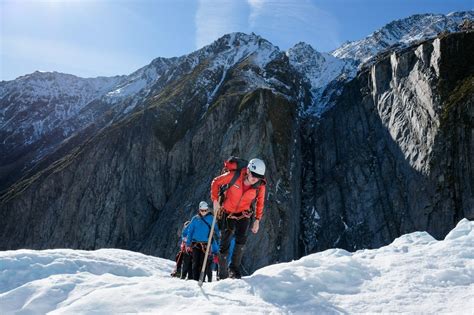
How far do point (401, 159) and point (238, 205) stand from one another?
57.5 metres

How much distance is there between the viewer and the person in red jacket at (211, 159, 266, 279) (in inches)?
438

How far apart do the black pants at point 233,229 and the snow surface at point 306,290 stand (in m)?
1.71

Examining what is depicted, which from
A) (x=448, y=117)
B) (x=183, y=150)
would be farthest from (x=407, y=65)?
(x=183, y=150)

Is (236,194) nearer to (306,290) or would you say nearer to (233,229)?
(233,229)

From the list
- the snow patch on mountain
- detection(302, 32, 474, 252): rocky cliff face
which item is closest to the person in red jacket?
detection(302, 32, 474, 252): rocky cliff face

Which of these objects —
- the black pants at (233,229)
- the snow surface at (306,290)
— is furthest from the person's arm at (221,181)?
the snow surface at (306,290)

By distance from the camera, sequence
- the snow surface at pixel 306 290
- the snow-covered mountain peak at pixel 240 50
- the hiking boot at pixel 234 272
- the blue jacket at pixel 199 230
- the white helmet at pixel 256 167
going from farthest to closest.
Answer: the snow-covered mountain peak at pixel 240 50 → the blue jacket at pixel 199 230 → the hiking boot at pixel 234 272 → the white helmet at pixel 256 167 → the snow surface at pixel 306 290

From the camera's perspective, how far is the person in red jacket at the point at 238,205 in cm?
1112

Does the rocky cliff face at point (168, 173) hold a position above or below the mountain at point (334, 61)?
below

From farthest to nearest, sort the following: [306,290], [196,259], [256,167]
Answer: [196,259], [256,167], [306,290]

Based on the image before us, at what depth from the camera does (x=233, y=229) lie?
38.7 feet

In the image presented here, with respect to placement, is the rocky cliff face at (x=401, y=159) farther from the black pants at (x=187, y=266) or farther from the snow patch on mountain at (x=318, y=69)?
the black pants at (x=187, y=266)

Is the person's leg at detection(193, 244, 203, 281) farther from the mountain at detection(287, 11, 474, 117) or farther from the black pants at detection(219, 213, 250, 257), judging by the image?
the mountain at detection(287, 11, 474, 117)

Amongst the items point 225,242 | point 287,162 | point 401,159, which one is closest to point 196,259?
point 225,242
